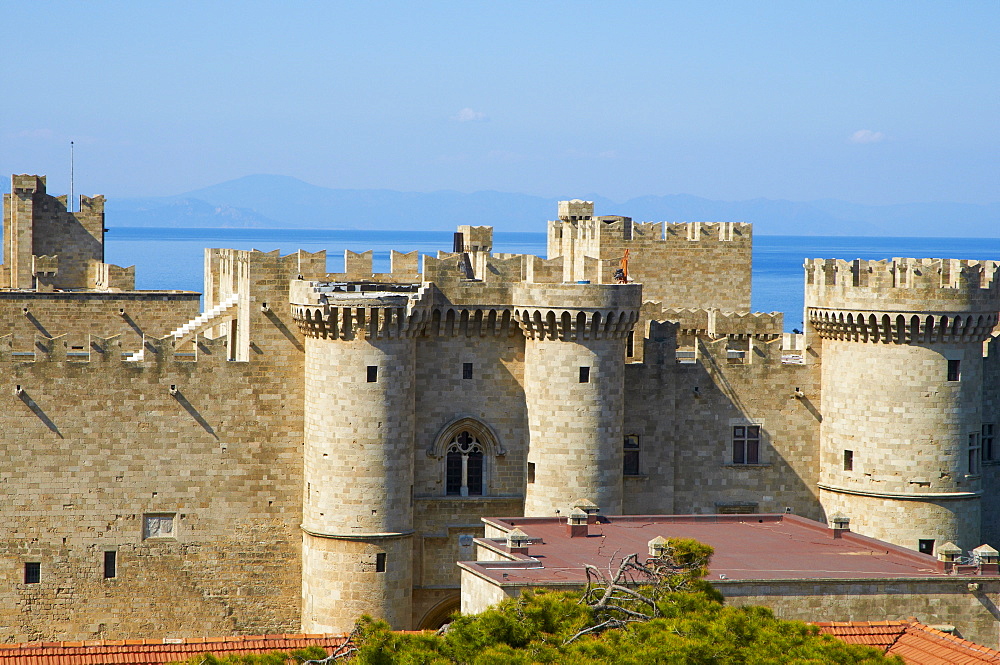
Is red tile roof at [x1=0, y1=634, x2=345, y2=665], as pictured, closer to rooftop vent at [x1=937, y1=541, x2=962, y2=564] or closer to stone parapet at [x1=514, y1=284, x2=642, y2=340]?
stone parapet at [x1=514, y1=284, x2=642, y2=340]

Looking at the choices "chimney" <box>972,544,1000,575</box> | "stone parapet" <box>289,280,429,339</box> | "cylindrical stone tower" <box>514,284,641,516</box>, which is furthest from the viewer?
"cylindrical stone tower" <box>514,284,641,516</box>

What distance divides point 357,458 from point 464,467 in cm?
366

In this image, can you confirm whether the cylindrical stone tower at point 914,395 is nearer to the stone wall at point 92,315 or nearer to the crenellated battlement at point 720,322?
the crenellated battlement at point 720,322

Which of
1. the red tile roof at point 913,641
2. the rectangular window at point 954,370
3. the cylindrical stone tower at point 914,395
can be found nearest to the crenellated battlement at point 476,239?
the cylindrical stone tower at point 914,395

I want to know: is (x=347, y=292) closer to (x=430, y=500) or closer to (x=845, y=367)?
(x=430, y=500)

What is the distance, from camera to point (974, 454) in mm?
42906

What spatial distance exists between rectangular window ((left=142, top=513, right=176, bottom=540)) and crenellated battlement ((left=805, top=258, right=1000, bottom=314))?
19.0 meters

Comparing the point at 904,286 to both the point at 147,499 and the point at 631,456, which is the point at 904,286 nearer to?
the point at 631,456

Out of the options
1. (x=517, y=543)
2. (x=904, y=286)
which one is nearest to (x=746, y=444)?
(x=904, y=286)

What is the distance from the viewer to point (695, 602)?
28484 millimetres

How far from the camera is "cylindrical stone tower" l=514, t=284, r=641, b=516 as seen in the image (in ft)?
133

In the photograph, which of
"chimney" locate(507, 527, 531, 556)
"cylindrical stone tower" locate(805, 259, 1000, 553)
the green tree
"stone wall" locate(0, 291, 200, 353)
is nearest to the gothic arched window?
"chimney" locate(507, 527, 531, 556)

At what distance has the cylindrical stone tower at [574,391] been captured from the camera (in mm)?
40562

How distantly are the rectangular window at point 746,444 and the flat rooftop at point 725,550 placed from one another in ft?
12.5
